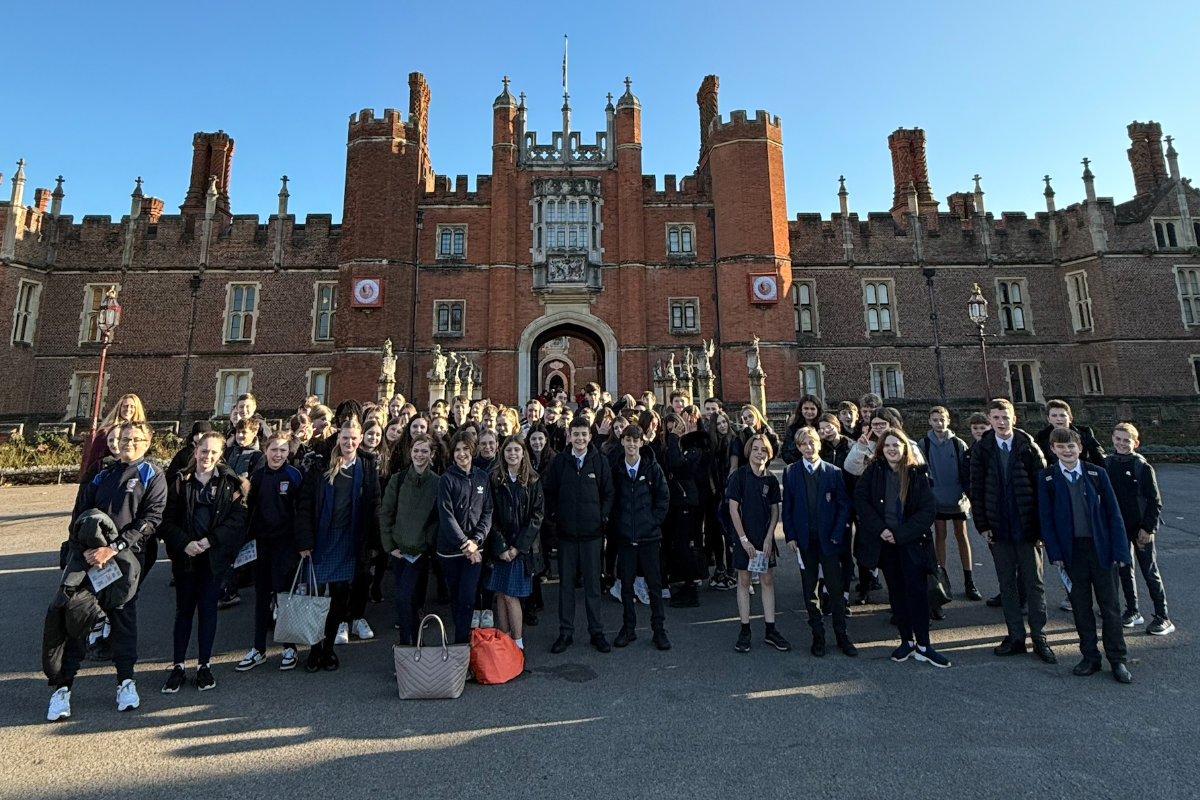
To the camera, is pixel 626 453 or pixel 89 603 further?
pixel 626 453

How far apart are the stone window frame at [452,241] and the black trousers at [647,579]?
18510 millimetres

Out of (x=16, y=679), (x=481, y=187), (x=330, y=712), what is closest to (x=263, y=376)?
(x=481, y=187)

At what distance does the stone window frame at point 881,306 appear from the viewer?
79.2ft

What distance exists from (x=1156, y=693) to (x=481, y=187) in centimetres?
2223

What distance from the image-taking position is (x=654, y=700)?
13.4ft

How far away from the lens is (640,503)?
5.37m

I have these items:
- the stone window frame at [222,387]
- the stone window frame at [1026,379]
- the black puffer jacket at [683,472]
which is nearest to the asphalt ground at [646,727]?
the black puffer jacket at [683,472]

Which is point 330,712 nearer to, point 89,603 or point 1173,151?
point 89,603

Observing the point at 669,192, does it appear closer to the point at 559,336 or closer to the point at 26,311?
the point at 559,336

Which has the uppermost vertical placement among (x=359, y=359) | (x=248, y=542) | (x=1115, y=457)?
(x=359, y=359)

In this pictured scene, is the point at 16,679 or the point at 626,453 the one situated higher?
the point at 626,453

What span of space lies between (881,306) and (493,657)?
24009 millimetres

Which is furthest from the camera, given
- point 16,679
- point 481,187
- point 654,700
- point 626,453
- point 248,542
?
point 481,187

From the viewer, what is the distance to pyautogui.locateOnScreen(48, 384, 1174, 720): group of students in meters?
4.32
